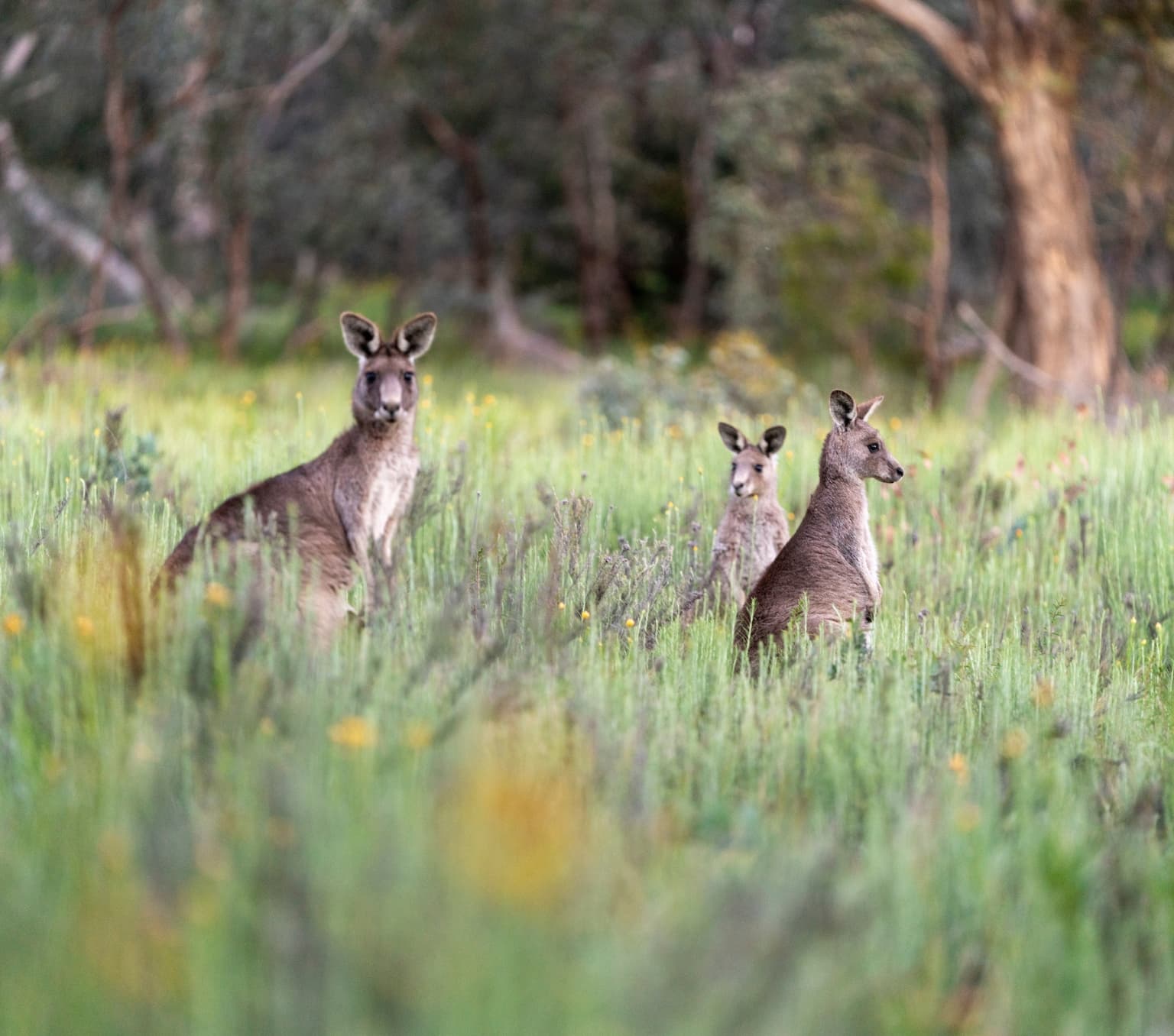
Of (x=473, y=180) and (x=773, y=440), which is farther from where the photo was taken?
(x=473, y=180)

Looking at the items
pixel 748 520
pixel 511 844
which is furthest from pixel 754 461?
pixel 511 844

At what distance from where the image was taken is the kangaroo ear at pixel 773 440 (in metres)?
7.03

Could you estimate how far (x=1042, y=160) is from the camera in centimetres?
1505

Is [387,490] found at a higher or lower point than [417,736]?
higher

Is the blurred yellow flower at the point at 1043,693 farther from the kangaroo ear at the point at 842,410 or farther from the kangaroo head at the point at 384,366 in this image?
the kangaroo head at the point at 384,366

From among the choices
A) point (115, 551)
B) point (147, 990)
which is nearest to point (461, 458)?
point (115, 551)

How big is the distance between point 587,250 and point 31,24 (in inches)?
422

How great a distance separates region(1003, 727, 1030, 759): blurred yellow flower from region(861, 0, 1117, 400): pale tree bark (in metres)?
11.1

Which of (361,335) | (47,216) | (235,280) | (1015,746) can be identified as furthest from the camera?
(47,216)

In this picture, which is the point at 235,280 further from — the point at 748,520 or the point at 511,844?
the point at 511,844

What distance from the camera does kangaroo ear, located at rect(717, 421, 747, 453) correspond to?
7.15m

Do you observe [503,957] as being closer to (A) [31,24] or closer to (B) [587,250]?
(A) [31,24]

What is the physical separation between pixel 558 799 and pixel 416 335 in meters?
3.67

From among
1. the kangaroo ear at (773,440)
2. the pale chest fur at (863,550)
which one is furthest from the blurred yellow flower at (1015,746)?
the kangaroo ear at (773,440)
